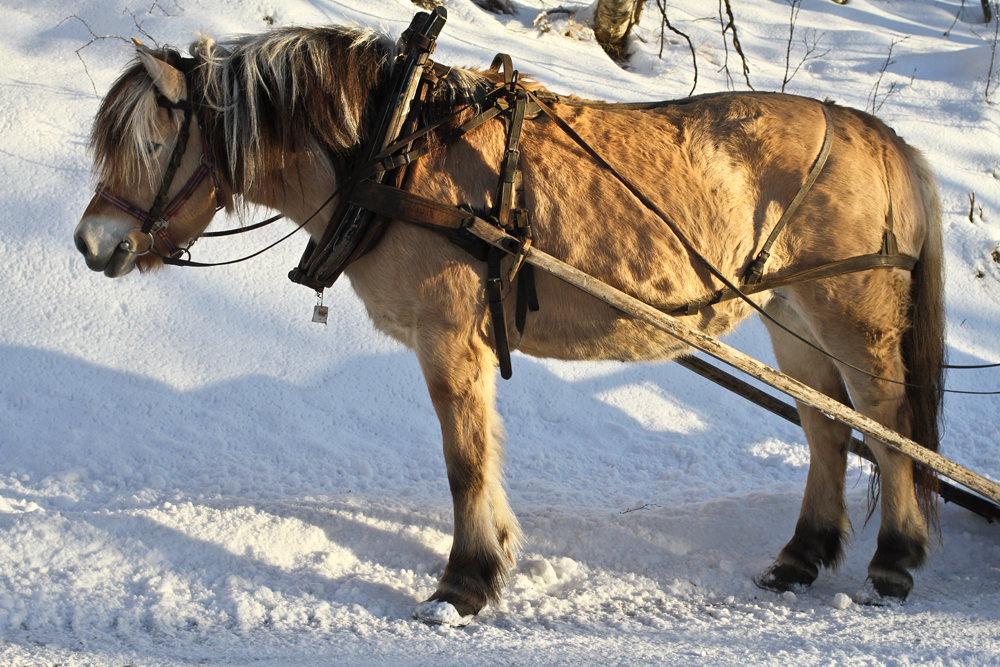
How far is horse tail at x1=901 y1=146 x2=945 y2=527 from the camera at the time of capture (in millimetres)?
2521

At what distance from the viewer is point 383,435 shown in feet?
12.7

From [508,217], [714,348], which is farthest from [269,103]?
[714,348]

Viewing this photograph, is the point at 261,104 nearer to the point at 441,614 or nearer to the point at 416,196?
the point at 416,196

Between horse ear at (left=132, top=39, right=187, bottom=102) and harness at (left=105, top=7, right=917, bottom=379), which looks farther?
harness at (left=105, top=7, right=917, bottom=379)

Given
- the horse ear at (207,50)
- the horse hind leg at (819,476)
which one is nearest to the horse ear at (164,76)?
the horse ear at (207,50)

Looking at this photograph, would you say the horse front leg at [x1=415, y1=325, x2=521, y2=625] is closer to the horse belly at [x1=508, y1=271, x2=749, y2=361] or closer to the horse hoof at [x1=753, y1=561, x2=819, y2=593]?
the horse belly at [x1=508, y1=271, x2=749, y2=361]

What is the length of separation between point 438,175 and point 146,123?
907 mm

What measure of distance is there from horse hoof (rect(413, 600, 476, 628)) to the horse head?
4.87ft

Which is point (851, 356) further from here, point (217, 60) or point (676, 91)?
point (676, 91)

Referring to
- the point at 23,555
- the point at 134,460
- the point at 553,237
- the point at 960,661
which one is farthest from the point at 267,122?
the point at 960,661

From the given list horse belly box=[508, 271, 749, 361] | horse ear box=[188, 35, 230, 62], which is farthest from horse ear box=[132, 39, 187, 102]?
horse belly box=[508, 271, 749, 361]

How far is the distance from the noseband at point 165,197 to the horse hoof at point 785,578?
2485 millimetres

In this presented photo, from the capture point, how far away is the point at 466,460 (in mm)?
2332

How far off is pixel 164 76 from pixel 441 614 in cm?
191
